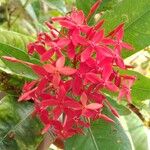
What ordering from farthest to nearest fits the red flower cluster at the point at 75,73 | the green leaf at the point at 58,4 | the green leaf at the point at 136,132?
1. the green leaf at the point at 58,4
2. the green leaf at the point at 136,132
3. the red flower cluster at the point at 75,73

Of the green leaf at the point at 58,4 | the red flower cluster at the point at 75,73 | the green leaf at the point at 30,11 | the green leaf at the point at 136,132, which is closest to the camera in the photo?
the red flower cluster at the point at 75,73

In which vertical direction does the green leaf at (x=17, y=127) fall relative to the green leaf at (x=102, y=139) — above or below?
above

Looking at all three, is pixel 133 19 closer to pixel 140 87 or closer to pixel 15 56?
pixel 140 87

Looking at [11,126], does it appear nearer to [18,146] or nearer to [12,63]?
[18,146]

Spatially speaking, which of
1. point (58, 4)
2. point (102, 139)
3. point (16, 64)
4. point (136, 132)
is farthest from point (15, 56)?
point (58, 4)

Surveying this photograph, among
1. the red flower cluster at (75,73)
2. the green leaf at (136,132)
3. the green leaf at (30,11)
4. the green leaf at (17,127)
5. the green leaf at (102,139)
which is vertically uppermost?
the red flower cluster at (75,73)

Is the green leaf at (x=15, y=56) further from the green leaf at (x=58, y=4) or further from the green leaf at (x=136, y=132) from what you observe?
the green leaf at (x=58, y=4)

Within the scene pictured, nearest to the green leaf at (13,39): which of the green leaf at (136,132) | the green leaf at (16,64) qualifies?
the green leaf at (16,64)

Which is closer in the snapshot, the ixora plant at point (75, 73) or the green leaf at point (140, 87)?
the ixora plant at point (75, 73)
